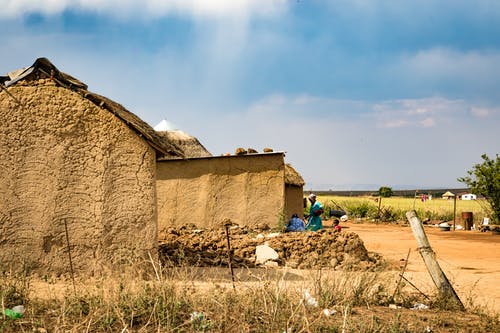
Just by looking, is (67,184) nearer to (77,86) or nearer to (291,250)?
(77,86)

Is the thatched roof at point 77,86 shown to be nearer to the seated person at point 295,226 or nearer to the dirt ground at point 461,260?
the dirt ground at point 461,260

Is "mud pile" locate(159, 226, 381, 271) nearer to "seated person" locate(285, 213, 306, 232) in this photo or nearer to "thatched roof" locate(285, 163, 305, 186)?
"seated person" locate(285, 213, 306, 232)

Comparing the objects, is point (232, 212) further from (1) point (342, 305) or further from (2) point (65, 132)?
(1) point (342, 305)

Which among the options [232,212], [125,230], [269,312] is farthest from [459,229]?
[269,312]

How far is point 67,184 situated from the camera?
8.93 metres

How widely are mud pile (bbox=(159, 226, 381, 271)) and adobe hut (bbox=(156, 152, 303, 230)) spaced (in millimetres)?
2985

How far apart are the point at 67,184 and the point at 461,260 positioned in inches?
355

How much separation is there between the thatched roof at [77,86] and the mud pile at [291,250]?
7.90 feet

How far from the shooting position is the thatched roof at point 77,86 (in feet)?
29.2

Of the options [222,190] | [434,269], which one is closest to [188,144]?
[222,190]

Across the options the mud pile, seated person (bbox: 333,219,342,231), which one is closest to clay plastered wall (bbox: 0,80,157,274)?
the mud pile

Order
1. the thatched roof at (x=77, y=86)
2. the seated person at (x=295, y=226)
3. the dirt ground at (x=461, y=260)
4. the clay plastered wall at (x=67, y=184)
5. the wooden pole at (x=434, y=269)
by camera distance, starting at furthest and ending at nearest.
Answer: the seated person at (x=295, y=226), the dirt ground at (x=461, y=260), the thatched roof at (x=77, y=86), the clay plastered wall at (x=67, y=184), the wooden pole at (x=434, y=269)

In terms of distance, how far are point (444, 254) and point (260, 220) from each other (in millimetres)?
4629

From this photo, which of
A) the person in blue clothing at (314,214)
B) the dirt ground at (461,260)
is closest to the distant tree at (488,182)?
the dirt ground at (461,260)
